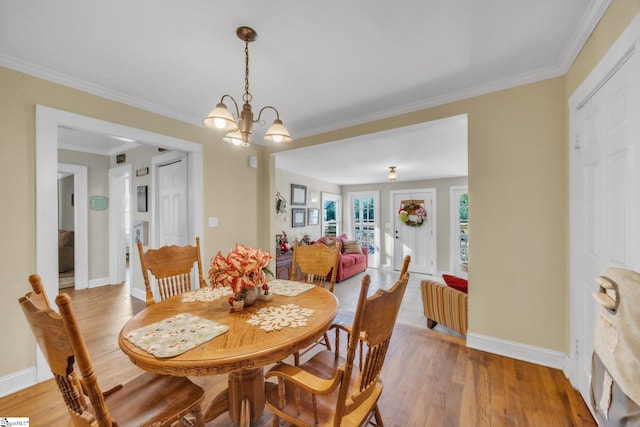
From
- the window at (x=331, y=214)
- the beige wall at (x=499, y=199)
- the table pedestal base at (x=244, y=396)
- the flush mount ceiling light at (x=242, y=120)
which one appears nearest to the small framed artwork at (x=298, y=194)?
the window at (x=331, y=214)

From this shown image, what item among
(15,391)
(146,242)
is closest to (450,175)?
(146,242)

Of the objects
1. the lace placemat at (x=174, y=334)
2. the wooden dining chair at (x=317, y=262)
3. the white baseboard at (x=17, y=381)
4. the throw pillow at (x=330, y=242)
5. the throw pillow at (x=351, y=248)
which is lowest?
the white baseboard at (x=17, y=381)

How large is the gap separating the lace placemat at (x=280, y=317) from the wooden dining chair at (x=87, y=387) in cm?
42

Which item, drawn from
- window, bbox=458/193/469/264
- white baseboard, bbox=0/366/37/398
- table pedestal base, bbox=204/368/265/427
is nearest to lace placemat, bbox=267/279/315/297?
table pedestal base, bbox=204/368/265/427

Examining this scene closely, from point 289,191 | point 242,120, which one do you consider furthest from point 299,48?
point 289,191

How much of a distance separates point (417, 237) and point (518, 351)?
442 cm

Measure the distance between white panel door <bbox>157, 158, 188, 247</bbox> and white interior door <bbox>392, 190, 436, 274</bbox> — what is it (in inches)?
204

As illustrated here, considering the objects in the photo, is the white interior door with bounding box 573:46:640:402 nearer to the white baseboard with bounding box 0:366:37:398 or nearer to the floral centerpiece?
the floral centerpiece

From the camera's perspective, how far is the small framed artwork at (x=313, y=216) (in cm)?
643

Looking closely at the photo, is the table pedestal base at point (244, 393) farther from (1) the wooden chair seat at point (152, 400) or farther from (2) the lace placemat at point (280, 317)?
(2) the lace placemat at point (280, 317)

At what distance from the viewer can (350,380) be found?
40.8 inches

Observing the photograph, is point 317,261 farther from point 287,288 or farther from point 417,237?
point 417,237

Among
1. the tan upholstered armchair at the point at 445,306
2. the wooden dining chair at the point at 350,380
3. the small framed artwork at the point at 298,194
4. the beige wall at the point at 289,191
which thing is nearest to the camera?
the wooden dining chair at the point at 350,380

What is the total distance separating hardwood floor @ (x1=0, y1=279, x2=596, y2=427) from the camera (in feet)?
5.12
